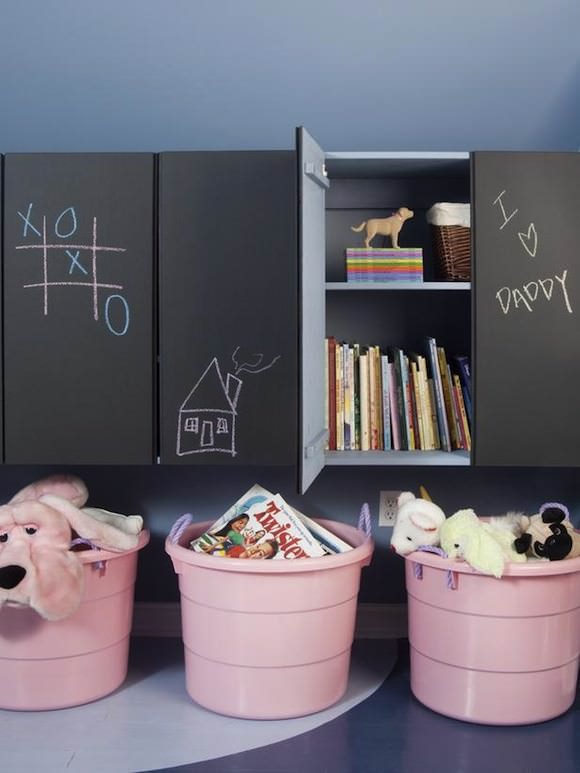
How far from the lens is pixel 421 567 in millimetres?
2162

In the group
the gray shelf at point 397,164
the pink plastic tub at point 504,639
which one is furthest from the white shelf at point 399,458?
the gray shelf at point 397,164

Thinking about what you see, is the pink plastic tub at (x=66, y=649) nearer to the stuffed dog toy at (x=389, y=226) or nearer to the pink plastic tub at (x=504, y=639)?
the pink plastic tub at (x=504, y=639)

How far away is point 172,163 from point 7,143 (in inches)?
26.7

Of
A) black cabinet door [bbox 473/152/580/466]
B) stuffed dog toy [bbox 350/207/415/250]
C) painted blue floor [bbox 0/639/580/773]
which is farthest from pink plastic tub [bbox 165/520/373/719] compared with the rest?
stuffed dog toy [bbox 350/207/415/250]

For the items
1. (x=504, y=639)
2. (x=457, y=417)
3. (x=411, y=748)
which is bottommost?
(x=411, y=748)

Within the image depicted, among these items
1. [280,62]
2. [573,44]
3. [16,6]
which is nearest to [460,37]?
[573,44]

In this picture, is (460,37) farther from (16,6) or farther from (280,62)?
(16,6)

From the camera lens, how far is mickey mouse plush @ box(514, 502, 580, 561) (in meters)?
2.09

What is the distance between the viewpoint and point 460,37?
246 cm

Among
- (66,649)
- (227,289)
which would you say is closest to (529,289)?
(227,289)

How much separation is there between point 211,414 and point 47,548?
0.51 m

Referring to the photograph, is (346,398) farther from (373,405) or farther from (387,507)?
(387,507)

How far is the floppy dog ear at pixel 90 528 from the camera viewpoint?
2174 mm

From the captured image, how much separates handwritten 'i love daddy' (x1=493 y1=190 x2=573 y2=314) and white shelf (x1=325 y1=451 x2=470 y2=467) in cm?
40
